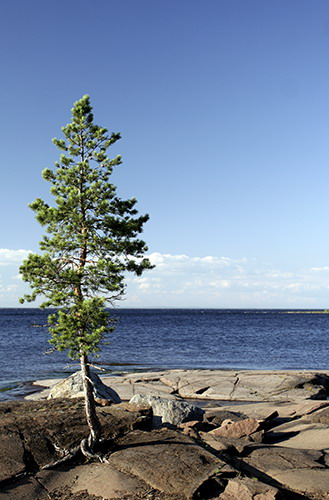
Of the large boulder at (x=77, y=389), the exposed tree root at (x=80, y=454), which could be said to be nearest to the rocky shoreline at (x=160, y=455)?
the exposed tree root at (x=80, y=454)

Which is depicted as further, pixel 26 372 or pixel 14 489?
pixel 26 372

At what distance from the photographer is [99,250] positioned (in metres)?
14.6

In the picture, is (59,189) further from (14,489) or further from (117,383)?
(117,383)

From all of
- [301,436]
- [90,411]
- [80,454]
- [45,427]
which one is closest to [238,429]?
[301,436]

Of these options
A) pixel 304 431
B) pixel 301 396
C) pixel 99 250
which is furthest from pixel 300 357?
pixel 99 250

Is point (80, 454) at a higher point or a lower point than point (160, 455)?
lower

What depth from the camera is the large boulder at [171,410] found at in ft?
65.4

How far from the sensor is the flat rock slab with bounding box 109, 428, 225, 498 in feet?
39.2

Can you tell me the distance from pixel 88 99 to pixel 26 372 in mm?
32439

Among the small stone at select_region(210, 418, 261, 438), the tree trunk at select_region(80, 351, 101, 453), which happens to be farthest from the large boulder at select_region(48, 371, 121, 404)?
the tree trunk at select_region(80, 351, 101, 453)

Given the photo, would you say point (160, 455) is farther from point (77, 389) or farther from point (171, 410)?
point (77, 389)

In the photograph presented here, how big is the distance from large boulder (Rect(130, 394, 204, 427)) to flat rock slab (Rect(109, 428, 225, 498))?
5.29 metres

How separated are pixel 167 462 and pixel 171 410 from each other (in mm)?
7511

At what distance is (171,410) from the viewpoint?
20172 mm
